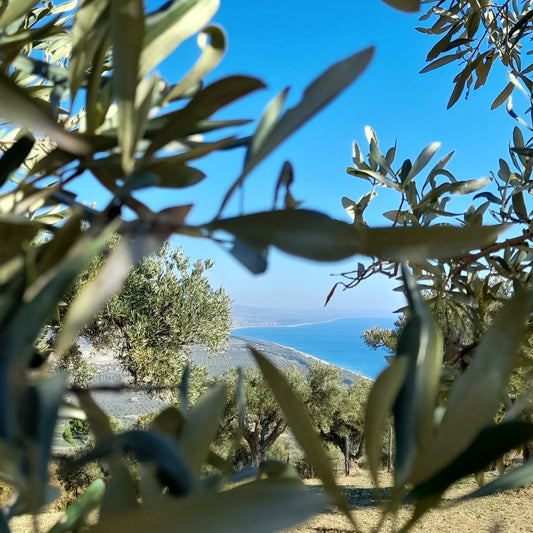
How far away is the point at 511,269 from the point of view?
1.04m

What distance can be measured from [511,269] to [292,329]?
55961 millimetres

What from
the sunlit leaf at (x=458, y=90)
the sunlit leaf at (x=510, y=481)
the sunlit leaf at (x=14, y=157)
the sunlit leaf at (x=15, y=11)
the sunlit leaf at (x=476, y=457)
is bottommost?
the sunlit leaf at (x=510, y=481)

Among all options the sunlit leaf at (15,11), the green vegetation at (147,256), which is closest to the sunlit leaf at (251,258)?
the green vegetation at (147,256)

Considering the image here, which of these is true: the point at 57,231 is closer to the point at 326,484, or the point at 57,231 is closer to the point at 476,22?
the point at 326,484

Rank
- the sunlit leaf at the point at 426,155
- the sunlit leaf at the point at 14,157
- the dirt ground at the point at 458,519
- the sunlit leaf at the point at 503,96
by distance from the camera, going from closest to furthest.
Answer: the sunlit leaf at the point at 14,157
the sunlit leaf at the point at 426,155
the sunlit leaf at the point at 503,96
the dirt ground at the point at 458,519

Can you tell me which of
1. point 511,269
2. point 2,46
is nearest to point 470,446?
point 2,46

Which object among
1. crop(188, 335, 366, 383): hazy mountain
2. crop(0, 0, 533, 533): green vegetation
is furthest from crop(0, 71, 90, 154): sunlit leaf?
crop(188, 335, 366, 383): hazy mountain

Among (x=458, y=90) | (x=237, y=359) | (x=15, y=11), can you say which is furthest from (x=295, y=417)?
(x=237, y=359)

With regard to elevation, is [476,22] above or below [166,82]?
above

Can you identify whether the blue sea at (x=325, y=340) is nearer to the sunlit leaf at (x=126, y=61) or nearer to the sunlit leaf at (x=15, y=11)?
the sunlit leaf at (x=15, y=11)

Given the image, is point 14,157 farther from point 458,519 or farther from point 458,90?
point 458,519

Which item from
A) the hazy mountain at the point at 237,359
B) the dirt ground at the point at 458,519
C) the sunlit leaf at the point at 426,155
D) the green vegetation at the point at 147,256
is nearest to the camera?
the green vegetation at the point at 147,256

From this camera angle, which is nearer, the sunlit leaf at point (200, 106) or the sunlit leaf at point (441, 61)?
the sunlit leaf at point (200, 106)

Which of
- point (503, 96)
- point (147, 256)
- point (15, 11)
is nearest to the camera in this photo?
point (147, 256)
